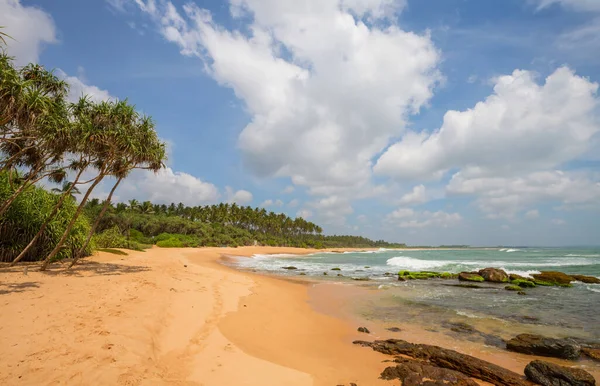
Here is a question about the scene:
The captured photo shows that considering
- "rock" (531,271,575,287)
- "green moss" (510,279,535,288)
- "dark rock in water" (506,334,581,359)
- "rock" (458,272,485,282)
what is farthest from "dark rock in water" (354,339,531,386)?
"rock" (531,271,575,287)

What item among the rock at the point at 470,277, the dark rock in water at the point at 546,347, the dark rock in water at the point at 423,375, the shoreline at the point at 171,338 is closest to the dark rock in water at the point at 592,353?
the dark rock in water at the point at 546,347

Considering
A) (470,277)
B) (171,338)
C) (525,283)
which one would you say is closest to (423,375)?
(171,338)

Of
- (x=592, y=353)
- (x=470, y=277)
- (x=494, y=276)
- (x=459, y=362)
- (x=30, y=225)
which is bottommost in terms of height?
(x=592, y=353)

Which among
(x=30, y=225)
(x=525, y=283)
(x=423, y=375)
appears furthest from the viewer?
(x=525, y=283)

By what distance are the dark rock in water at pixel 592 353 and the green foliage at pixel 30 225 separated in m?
25.2

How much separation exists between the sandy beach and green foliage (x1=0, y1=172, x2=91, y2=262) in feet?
17.8

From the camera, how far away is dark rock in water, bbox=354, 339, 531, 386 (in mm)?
6434

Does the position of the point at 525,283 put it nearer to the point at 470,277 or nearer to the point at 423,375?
the point at 470,277

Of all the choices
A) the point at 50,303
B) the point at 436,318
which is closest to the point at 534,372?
the point at 436,318

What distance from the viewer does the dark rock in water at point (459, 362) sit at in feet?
21.1

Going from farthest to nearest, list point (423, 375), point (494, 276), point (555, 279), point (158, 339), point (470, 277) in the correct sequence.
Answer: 1. point (470, 277)
2. point (494, 276)
3. point (555, 279)
4. point (158, 339)
5. point (423, 375)

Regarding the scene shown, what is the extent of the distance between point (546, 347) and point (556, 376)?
102 inches

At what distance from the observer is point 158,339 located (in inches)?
288

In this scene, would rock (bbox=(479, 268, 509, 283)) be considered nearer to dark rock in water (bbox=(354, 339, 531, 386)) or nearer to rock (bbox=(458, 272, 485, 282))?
rock (bbox=(458, 272, 485, 282))
